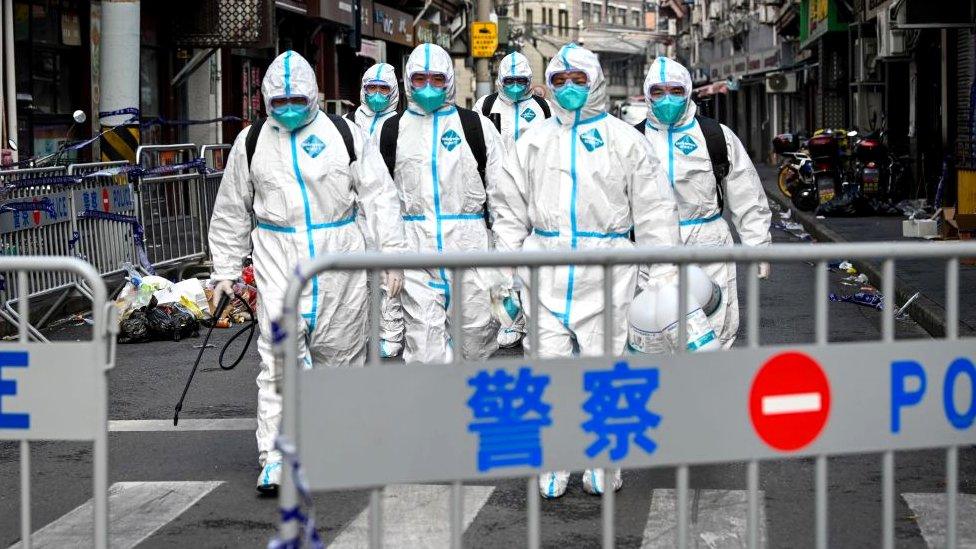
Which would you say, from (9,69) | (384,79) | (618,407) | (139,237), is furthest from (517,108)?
(618,407)

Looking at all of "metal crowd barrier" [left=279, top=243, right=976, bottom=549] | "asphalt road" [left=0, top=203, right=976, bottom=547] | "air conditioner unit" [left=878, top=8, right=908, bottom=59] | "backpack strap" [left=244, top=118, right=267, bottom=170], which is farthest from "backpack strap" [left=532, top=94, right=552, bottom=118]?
"air conditioner unit" [left=878, top=8, right=908, bottom=59]

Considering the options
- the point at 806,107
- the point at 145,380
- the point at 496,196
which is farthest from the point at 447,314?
the point at 806,107

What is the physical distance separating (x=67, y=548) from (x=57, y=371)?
5.22ft

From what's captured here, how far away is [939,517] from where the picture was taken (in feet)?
19.1

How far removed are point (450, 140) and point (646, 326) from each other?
252cm

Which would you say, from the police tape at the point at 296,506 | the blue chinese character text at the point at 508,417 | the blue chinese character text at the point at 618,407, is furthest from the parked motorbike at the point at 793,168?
the police tape at the point at 296,506

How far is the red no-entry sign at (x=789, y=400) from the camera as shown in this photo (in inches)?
158

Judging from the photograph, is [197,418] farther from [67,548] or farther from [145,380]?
[67,548]

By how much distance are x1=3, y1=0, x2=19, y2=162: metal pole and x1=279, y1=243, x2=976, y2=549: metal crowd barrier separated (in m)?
12.2

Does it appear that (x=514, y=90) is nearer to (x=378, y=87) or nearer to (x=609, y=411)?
(x=378, y=87)

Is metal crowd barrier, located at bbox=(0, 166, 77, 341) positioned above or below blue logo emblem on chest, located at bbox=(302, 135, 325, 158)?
below

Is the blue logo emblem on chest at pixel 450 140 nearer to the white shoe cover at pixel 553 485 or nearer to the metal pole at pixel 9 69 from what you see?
the white shoe cover at pixel 553 485

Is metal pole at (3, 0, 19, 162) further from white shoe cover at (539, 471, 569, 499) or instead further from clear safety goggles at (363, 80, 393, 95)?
white shoe cover at (539, 471, 569, 499)

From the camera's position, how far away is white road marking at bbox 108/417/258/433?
785 centimetres
